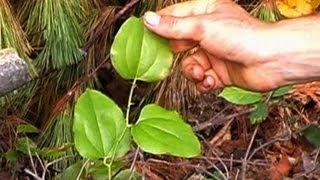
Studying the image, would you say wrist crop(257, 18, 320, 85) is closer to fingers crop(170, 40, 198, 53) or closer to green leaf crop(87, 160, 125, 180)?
fingers crop(170, 40, 198, 53)

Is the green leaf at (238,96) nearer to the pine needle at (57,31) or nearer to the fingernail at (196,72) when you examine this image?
the fingernail at (196,72)

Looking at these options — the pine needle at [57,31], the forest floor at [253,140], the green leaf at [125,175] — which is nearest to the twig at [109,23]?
the pine needle at [57,31]

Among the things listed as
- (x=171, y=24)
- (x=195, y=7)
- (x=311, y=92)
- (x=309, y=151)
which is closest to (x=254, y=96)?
(x=195, y=7)

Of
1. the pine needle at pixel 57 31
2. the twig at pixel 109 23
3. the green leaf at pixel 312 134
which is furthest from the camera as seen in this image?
the twig at pixel 109 23

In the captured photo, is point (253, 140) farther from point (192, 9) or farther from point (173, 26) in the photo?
point (173, 26)

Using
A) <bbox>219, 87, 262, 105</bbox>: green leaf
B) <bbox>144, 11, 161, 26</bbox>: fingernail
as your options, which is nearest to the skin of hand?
<bbox>144, 11, 161, 26</bbox>: fingernail

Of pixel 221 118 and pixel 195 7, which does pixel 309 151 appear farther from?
pixel 195 7

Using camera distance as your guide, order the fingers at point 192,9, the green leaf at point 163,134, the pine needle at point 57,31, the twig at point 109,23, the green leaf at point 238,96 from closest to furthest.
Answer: the green leaf at point 163,134 → the fingers at point 192,9 → the green leaf at point 238,96 → the pine needle at point 57,31 → the twig at point 109,23

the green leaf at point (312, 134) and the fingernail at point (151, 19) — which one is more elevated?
the fingernail at point (151, 19)
